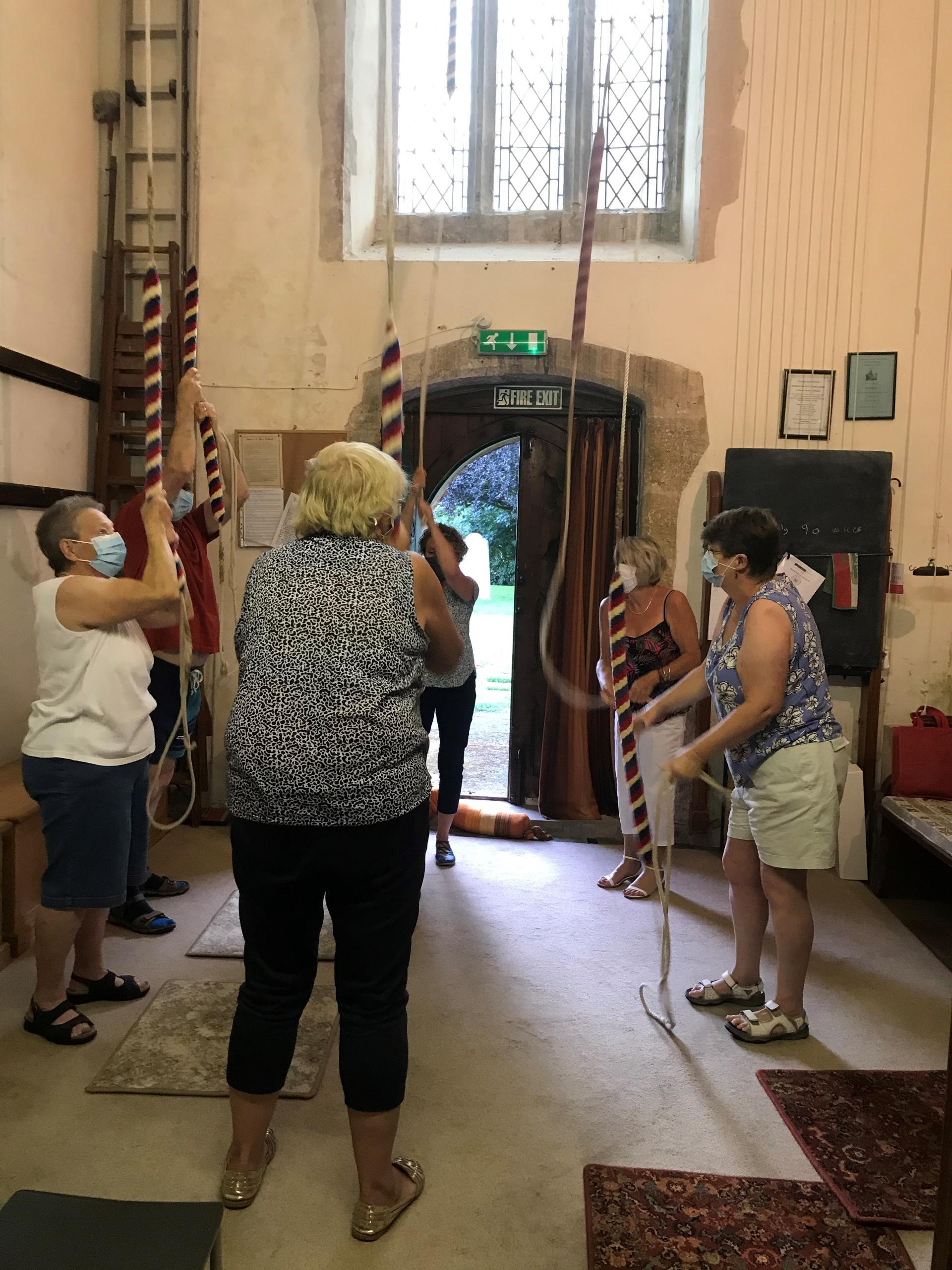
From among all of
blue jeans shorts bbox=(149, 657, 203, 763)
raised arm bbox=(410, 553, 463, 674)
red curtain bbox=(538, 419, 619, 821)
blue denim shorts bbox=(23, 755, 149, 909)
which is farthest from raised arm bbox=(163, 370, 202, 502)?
red curtain bbox=(538, 419, 619, 821)

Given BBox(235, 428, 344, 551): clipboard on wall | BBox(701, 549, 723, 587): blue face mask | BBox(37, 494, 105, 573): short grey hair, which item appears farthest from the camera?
BBox(235, 428, 344, 551): clipboard on wall

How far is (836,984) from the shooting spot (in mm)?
2725

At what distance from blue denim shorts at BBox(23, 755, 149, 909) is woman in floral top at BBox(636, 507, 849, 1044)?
131 centimetres

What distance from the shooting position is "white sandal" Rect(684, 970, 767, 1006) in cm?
254

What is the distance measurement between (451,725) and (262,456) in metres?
1.49

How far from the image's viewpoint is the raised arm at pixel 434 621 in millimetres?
1551

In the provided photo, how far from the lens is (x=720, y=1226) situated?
1701 millimetres

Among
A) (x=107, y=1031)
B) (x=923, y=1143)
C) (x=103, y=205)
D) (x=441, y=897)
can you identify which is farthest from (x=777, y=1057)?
(x=103, y=205)

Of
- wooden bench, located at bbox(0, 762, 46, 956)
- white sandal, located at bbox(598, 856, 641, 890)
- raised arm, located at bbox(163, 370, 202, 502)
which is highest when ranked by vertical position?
raised arm, located at bbox(163, 370, 202, 502)

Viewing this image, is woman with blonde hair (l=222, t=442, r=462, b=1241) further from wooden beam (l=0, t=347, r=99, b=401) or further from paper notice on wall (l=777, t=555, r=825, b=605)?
paper notice on wall (l=777, t=555, r=825, b=605)

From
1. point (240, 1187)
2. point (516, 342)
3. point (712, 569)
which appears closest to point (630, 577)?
point (712, 569)

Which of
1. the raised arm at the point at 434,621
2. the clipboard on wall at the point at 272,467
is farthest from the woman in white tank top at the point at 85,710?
the clipboard on wall at the point at 272,467

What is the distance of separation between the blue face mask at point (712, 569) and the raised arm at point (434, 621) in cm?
97

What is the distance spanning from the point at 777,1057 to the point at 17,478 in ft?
10.4
